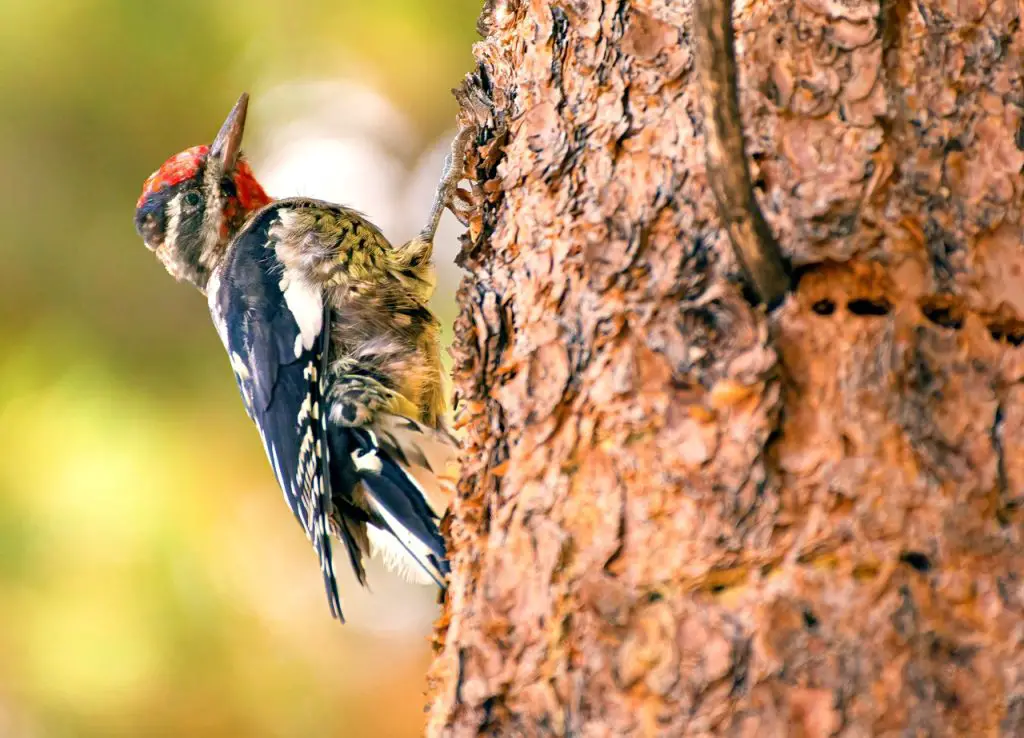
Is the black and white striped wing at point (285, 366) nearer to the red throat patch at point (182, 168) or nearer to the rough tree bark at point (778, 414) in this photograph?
the red throat patch at point (182, 168)

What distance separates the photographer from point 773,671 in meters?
0.96

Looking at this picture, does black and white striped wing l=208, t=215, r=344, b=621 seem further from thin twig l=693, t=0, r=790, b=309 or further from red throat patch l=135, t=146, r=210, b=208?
thin twig l=693, t=0, r=790, b=309

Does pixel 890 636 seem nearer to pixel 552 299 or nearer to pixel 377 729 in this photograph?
pixel 552 299

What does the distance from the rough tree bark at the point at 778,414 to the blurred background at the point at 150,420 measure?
181 centimetres

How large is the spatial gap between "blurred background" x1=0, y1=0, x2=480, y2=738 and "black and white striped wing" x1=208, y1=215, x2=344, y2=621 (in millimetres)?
310

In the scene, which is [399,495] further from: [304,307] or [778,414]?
[778,414]

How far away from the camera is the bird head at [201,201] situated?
279cm

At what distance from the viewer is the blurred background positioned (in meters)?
3.19

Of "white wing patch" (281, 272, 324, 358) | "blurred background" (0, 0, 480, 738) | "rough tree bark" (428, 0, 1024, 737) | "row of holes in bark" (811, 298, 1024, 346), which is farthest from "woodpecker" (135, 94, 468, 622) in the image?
"row of holes in bark" (811, 298, 1024, 346)

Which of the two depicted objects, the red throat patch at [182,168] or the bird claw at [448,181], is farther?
the red throat patch at [182,168]

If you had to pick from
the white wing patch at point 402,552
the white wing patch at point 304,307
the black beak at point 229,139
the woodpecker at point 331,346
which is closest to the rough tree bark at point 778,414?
the white wing patch at point 402,552

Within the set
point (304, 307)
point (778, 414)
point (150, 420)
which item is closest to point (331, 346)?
point (304, 307)

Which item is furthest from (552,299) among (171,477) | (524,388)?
(171,477)

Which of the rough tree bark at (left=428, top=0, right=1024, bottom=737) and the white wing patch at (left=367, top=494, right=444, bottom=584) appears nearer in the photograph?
the rough tree bark at (left=428, top=0, right=1024, bottom=737)
